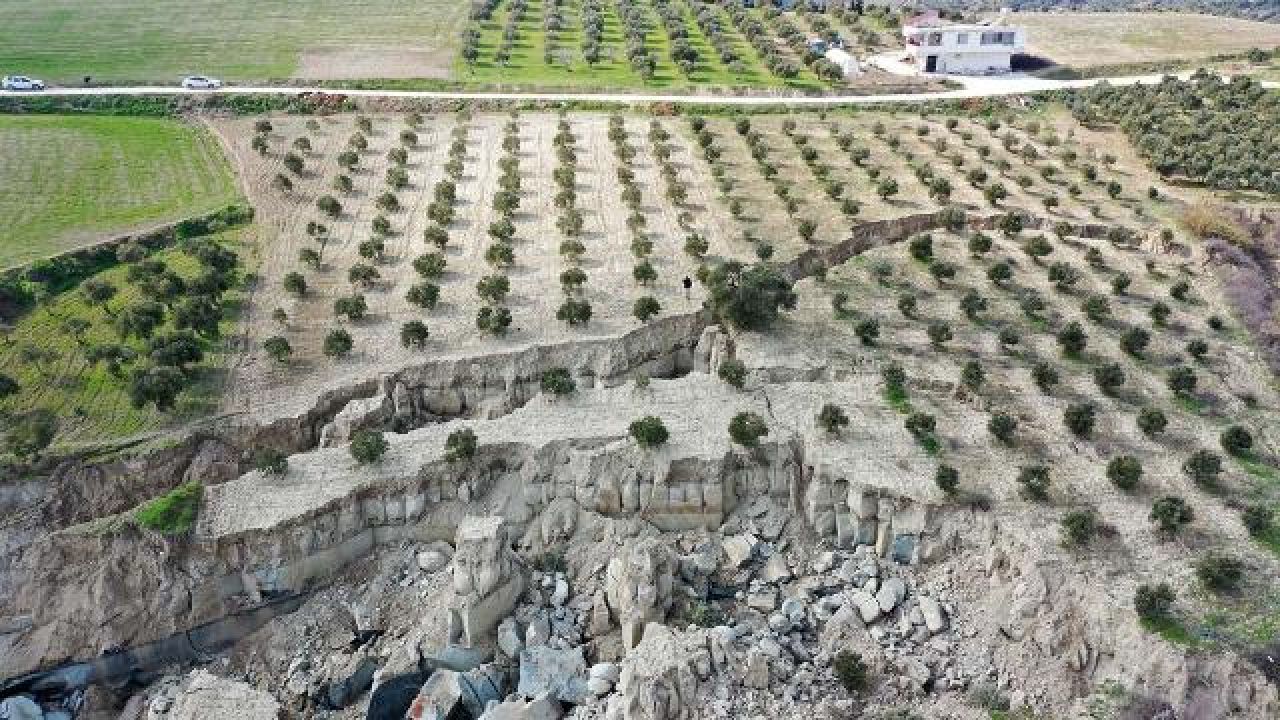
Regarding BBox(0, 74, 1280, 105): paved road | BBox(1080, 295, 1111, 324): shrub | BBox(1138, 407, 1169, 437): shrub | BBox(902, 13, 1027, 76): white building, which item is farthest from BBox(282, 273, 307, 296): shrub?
BBox(902, 13, 1027, 76): white building

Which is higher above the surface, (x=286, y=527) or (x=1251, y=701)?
(x=286, y=527)

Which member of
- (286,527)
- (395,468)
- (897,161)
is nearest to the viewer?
(286,527)

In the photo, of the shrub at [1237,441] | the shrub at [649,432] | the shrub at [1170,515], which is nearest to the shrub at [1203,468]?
the shrub at [1237,441]

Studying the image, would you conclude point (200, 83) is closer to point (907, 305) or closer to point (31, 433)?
point (31, 433)

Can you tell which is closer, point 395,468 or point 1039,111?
point 395,468

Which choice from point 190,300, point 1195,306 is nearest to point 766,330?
point 1195,306

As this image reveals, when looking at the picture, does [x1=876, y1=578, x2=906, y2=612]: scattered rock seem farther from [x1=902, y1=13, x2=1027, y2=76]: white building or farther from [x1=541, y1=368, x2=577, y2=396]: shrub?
[x1=902, y1=13, x2=1027, y2=76]: white building

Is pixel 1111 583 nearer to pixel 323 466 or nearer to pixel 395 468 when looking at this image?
pixel 395 468

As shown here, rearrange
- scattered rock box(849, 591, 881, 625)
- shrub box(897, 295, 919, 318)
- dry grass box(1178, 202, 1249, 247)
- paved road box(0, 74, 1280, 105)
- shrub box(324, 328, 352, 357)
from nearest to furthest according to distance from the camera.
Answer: scattered rock box(849, 591, 881, 625) → shrub box(324, 328, 352, 357) → shrub box(897, 295, 919, 318) → dry grass box(1178, 202, 1249, 247) → paved road box(0, 74, 1280, 105)
